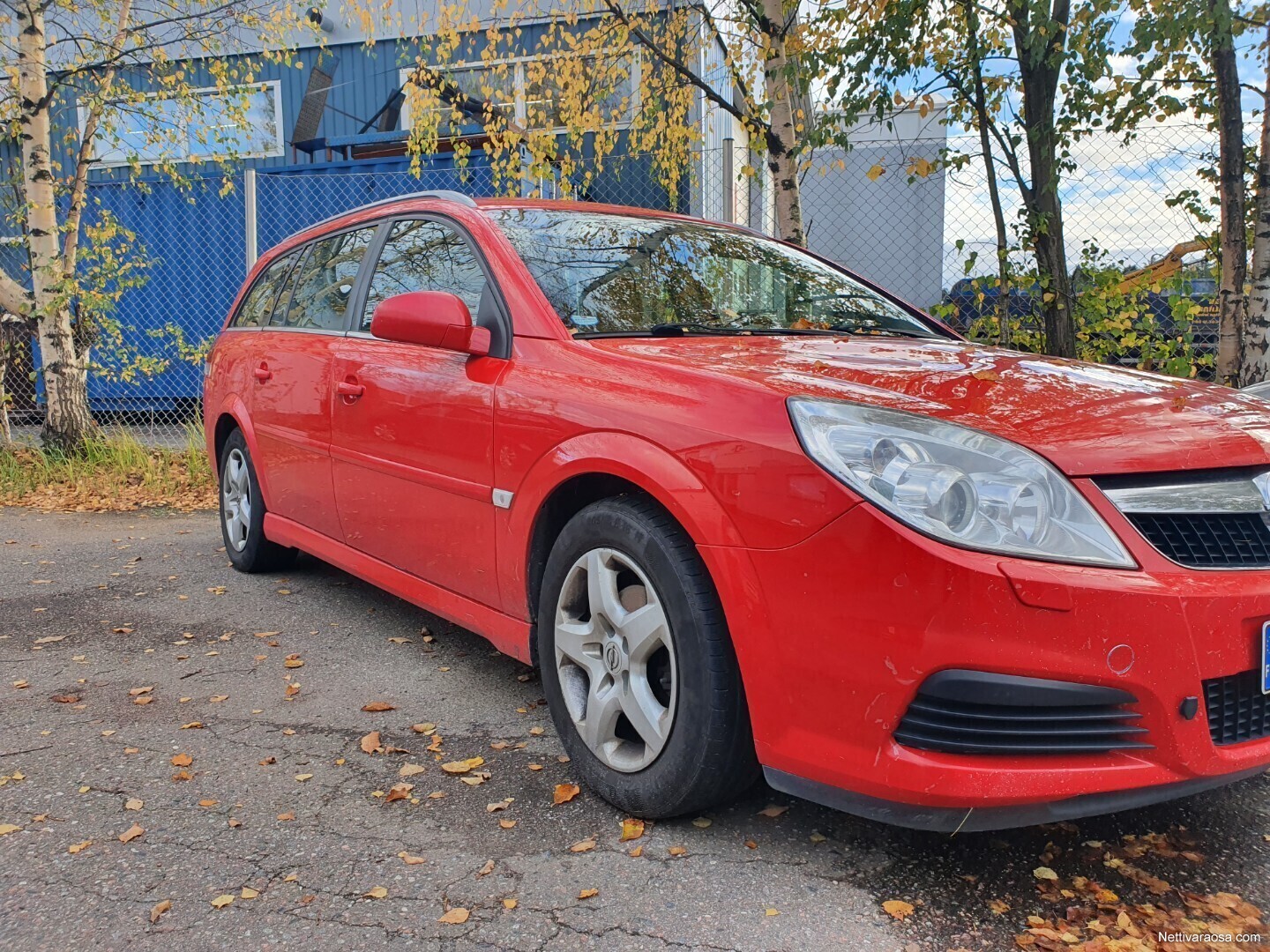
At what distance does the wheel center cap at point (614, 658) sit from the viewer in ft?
7.69

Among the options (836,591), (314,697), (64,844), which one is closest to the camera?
(836,591)

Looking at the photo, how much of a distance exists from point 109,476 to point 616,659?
6.39 meters

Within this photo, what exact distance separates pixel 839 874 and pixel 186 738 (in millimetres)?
1907

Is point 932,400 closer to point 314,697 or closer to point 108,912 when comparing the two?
point 108,912

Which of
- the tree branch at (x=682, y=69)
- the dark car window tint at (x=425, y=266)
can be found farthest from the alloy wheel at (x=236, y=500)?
the tree branch at (x=682, y=69)

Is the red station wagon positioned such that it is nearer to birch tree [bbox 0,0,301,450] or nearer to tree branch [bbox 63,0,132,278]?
birch tree [bbox 0,0,301,450]

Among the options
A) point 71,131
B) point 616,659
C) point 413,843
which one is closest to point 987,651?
point 616,659

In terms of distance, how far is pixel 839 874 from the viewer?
2107mm

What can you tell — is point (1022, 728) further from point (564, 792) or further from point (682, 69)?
point (682, 69)

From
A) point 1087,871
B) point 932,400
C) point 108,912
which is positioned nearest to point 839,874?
point 1087,871

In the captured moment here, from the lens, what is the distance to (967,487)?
1.85 metres

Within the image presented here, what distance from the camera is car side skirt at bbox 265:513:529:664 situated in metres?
2.82

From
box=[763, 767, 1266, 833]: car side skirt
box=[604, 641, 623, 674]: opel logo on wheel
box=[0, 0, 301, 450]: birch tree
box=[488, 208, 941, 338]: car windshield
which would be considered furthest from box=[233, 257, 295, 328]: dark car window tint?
box=[763, 767, 1266, 833]: car side skirt

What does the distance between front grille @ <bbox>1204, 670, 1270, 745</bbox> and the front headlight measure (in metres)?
0.33
